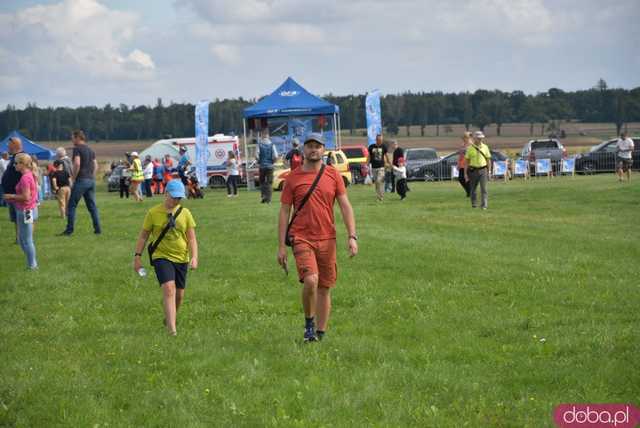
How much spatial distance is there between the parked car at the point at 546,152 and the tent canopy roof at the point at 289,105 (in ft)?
36.2

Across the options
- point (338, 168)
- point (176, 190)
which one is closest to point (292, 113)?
point (338, 168)

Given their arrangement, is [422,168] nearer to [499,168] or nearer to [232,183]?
[499,168]

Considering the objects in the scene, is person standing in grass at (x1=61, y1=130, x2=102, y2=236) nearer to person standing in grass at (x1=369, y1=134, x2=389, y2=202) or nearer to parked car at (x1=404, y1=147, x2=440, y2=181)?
person standing in grass at (x1=369, y1=134, x2=389, y2=202)

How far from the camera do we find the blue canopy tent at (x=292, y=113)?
38.7 metres

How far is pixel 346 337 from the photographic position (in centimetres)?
884

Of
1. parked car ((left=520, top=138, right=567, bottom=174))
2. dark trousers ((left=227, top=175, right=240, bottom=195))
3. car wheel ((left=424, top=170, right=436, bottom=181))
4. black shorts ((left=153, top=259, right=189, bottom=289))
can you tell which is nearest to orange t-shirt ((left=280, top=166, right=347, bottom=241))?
A: black shorts ((left=153, top=259, right=189, bottom=289))

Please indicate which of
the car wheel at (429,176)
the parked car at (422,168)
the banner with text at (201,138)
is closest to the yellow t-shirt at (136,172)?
the banner with text at (201,138)

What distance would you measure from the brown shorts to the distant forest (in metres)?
107

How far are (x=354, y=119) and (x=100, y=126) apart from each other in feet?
133

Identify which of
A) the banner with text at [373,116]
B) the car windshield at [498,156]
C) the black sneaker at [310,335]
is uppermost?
the banner with text at [373,116]

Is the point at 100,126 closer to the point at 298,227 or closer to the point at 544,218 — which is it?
the point at 544,218

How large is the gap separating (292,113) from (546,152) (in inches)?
585

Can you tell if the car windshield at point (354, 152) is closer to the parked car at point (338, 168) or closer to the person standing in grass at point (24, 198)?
the parked car at point (338, 168)

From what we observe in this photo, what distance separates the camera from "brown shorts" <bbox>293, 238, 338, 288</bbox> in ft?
27.5
